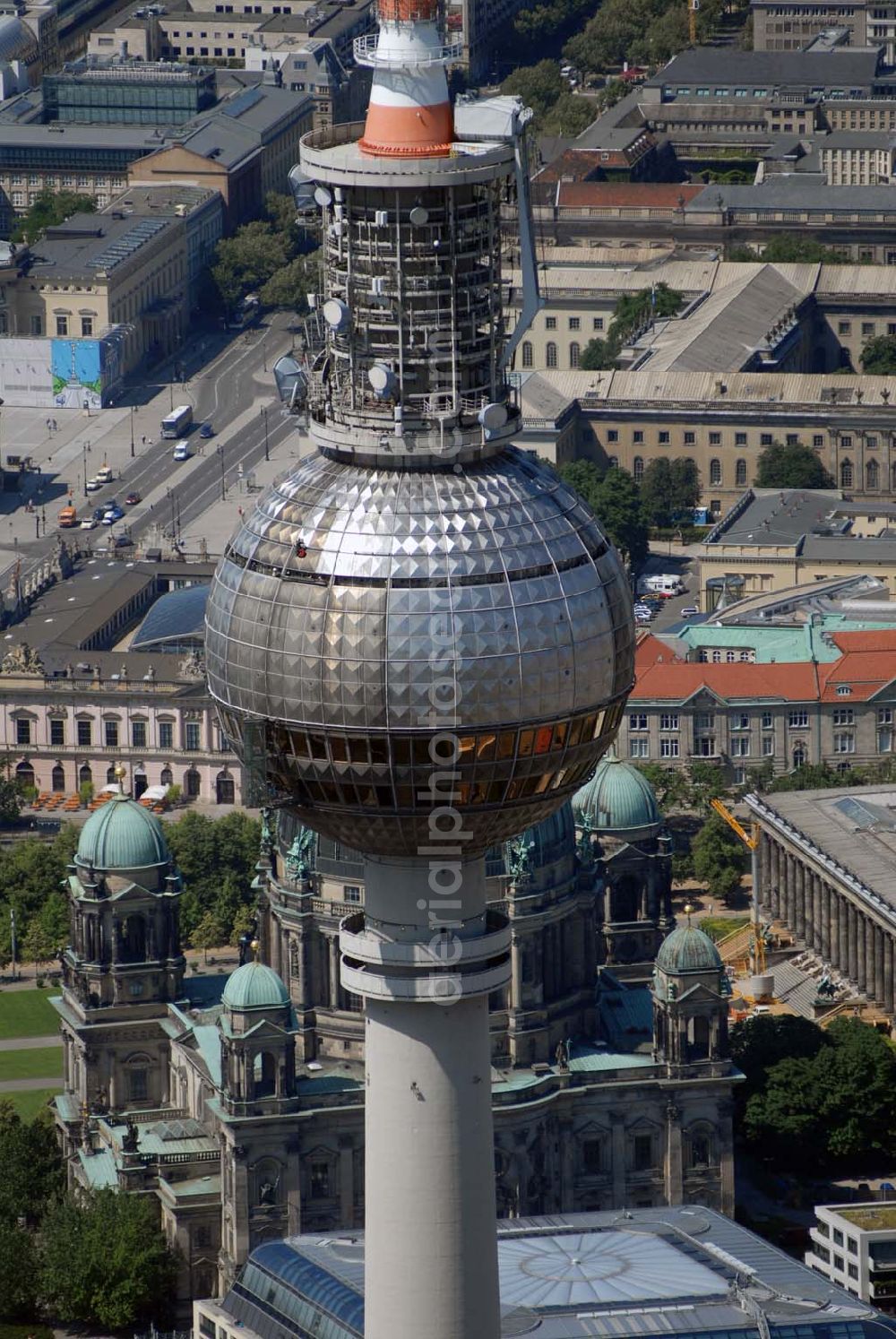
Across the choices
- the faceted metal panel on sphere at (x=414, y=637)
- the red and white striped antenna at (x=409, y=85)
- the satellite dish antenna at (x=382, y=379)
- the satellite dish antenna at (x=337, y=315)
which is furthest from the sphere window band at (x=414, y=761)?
the red and white striped antenna at (x=409, y=85)

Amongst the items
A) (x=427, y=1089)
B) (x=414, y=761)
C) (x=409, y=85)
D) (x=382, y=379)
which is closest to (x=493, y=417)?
(x=382, y=379)

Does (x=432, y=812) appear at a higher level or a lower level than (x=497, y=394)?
lower

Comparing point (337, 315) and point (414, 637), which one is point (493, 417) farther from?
point (414, 637)

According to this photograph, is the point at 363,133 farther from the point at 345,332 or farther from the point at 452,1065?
the point at 452,1065

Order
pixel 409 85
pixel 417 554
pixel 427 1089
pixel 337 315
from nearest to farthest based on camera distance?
pixel 417 554 → pixel 409 85 → pixel 337 315 → pixel 427 1089

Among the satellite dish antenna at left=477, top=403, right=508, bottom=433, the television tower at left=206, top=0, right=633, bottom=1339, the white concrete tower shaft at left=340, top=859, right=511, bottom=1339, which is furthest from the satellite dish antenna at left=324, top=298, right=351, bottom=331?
the white concrete tower shaft at left=340, top=859, right=511, bottom=1339

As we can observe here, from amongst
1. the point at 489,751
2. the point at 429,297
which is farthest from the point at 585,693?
the point at 429,297
